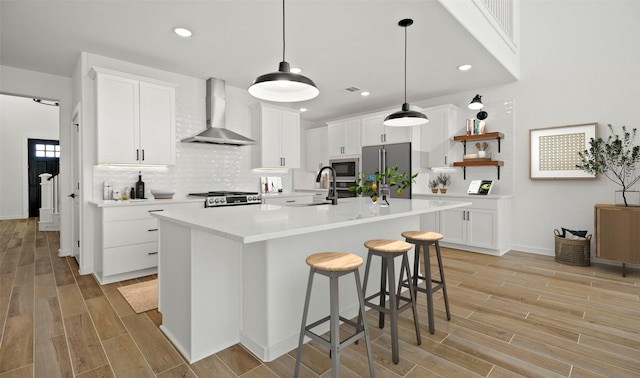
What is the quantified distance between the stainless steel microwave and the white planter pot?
3.75 metres

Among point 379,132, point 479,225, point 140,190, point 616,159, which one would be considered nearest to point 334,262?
point 140,190

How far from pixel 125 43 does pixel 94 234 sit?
7.27 feet

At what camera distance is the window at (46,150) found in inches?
338

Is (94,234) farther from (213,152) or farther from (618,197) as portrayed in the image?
(618,197)

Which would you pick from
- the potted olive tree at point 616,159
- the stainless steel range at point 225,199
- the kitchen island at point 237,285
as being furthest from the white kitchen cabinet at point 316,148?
the kitchen island at point 237,285

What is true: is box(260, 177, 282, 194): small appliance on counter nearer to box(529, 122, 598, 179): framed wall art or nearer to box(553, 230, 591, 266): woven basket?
box(529, 122, 598, 179): framed wall art

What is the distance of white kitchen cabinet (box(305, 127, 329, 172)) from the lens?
6871 mm

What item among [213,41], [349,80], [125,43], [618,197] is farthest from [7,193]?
[618,197]

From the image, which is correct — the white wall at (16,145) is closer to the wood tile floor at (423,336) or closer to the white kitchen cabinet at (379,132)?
the wood tile floor at (423,336)

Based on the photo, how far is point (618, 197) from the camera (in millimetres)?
3793

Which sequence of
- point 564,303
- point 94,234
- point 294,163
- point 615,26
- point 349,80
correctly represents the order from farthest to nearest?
point 294,163, point 349,80, point 615,26, point 94,234, point 564,303

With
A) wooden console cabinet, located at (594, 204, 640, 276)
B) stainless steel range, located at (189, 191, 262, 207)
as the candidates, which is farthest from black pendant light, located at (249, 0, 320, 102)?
wooden console cabinet, located at (594, 204, 640, 276)

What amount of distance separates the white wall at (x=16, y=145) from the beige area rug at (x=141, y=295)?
7.29 metres

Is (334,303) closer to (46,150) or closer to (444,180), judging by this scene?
(444,180)
